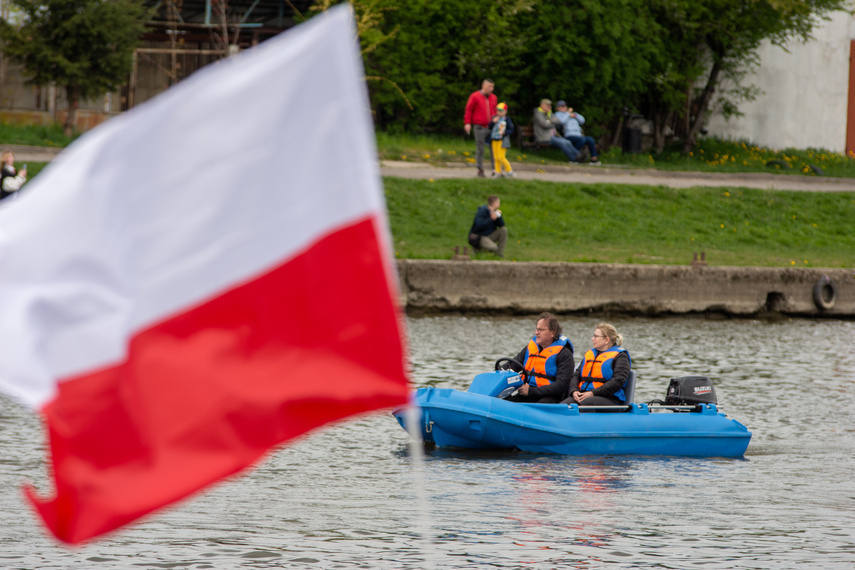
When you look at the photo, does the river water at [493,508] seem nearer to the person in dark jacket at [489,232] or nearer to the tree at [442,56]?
the person in dark jacket at [489,232]

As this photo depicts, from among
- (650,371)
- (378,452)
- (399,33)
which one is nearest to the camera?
(378,452)

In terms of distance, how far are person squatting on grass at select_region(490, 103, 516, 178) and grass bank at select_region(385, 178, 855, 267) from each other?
0.30 m

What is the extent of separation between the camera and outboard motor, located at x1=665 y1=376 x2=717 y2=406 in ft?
37.2

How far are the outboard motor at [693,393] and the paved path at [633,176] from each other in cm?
1306

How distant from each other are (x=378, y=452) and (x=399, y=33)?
18823 mm

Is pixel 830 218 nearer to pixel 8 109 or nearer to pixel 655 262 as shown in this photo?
pixel 655 262

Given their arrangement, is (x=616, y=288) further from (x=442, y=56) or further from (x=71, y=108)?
(x=71, y=108)

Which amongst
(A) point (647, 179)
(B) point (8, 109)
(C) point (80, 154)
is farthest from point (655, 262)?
(C) point (80, 154)

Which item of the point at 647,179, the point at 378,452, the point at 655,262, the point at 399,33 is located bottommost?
the point at 378,452

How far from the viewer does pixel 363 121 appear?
357cm

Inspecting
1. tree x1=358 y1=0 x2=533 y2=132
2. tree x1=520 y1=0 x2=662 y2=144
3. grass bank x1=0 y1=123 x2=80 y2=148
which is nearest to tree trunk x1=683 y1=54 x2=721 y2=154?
tree x1=520 y1=0 x2=662 y2=144

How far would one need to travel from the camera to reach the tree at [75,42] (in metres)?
24.9

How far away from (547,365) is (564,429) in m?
0.62

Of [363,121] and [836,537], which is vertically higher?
[363,121]
